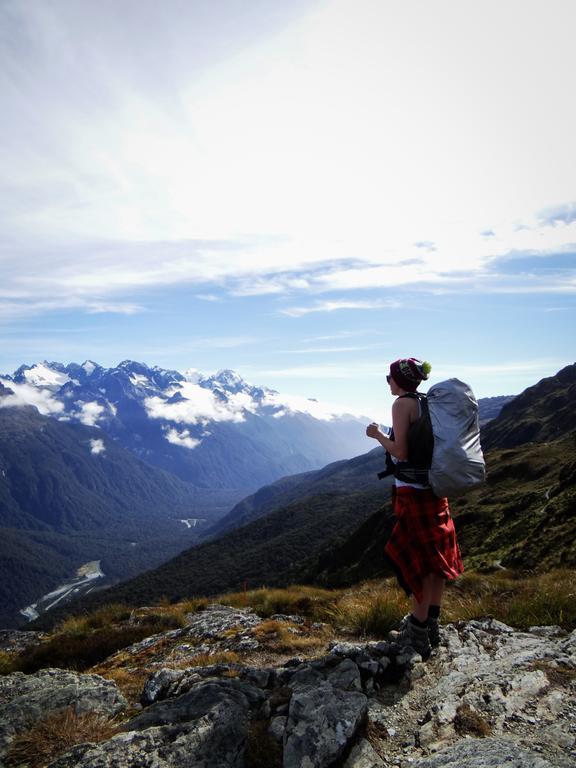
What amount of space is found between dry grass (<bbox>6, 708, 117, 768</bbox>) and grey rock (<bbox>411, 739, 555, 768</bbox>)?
141 inches

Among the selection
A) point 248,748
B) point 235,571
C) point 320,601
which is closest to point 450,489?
point 248,748

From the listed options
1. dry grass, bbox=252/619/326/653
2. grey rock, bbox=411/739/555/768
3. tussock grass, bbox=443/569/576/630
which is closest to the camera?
grey rock, bbox=411/739/555/768

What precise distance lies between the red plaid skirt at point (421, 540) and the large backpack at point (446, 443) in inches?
13.0

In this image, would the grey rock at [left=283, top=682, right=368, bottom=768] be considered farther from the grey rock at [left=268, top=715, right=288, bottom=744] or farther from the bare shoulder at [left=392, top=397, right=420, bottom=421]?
the bare shoulder at [left=392, top=397, right=420, bottom=421]

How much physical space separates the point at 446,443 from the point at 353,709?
3.30 m

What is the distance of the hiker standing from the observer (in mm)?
6543

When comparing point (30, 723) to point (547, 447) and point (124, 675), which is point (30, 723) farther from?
point (547, 447)

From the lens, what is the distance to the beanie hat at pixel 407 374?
684 centimetres

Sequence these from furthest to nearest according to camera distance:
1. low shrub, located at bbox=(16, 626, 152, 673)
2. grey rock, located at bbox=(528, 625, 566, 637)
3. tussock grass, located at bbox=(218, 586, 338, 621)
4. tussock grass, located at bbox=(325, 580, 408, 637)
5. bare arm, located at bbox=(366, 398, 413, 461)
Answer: tussock grass, located at bbox=(218, 586, 338, 621) < low shrub, located at bbox=(16, 626, 152, 673) < tussock grass, located at bbox=(325, 580, 408, 637) < grey rock, located at bbox=(528, 625, 566, 637) < bare arm, located at bbox=(366, 398, 413, 461)

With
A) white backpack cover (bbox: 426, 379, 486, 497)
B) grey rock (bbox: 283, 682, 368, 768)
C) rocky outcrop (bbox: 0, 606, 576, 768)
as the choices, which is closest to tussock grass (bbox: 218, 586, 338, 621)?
rocky outcrop (bbox: 0, 606, 576, 768)

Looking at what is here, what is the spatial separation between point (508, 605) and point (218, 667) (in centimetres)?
553

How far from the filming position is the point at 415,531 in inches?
262

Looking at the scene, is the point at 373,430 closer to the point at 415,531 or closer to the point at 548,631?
the point at 415,531

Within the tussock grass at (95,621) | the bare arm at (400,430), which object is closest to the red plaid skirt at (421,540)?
the bare arm at (400,430)
